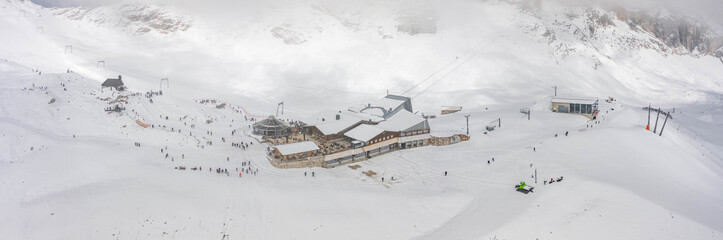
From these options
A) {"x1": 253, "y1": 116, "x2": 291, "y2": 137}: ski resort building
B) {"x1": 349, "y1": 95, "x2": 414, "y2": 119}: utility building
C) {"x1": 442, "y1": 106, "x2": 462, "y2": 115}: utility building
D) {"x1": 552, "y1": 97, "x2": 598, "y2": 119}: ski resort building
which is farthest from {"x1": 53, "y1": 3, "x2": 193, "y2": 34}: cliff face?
{"x1": 552, "y1": 97, "x2": 598, "y2": 119}: ski resort building

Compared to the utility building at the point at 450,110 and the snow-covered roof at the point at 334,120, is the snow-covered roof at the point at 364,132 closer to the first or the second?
the snow-covered roof at the point at 334,120

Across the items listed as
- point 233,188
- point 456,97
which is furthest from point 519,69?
point 233,188

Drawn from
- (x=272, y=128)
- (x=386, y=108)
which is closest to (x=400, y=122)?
(x=386, y=108)

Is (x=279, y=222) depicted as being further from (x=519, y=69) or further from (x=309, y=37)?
(x=309, y=37)

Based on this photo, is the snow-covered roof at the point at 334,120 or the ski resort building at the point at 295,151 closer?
the ski resort building at the point at 295,151

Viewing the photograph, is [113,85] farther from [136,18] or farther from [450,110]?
[136,18]

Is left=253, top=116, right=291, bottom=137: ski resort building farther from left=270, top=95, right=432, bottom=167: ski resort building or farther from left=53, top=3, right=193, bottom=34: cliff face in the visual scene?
left=53, top=3, right=193, bottom=34: cliff face

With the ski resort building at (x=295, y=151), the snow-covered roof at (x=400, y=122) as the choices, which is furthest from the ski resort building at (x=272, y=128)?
the snow-covered roof at (x=400, y=122)
